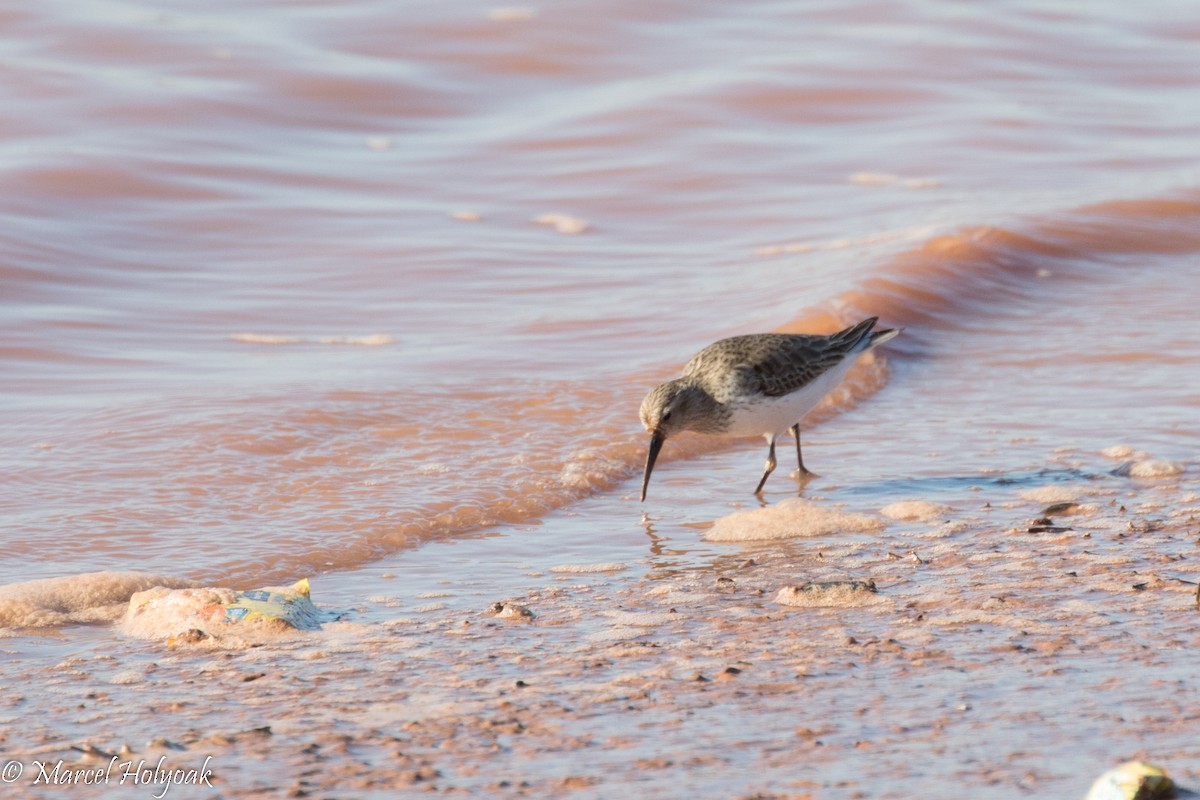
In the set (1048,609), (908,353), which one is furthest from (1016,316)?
(1048,609)

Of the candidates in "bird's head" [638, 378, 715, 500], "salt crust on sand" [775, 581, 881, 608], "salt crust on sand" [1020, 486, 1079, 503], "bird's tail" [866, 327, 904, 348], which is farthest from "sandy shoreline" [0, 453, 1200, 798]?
"bird's tail" [866, 327, 904, 348]

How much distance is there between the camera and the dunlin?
602 cm

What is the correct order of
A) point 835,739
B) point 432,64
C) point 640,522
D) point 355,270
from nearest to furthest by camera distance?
point 835,739
point 640,522
point 355,270
point 432,64

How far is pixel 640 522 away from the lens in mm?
5633

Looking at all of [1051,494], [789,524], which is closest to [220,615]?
[789,524]

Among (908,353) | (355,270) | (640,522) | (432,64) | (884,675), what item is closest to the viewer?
(884,675)

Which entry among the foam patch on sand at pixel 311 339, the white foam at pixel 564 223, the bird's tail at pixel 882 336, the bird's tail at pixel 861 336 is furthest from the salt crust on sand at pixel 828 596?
the white foam at pixel 564 223

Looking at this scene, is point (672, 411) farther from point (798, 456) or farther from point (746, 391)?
point (798, 456)

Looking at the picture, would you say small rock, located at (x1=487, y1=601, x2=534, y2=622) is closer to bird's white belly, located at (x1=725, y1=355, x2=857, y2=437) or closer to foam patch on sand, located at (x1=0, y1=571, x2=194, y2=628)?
foam patch on sand, located at (x1=0, y1=571, x2=194, y2=628)

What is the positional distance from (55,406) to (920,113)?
9.14 meters

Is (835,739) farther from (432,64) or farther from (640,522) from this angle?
(432,64)

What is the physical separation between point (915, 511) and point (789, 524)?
1.50ft

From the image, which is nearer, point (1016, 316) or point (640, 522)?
point (640, 522)

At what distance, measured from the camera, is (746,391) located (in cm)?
604
